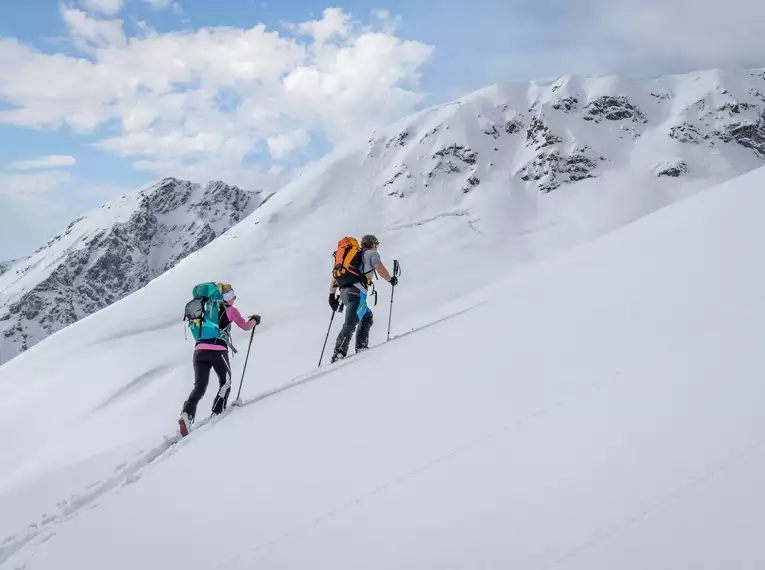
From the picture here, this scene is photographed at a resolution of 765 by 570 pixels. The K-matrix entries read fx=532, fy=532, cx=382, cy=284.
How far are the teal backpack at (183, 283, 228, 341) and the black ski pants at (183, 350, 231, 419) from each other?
0.77 feet

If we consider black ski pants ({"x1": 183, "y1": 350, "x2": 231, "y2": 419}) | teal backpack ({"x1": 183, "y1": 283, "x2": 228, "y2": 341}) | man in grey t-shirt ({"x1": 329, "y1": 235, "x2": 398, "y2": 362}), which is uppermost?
man in grey t-shirt ({"x1": 329, "y1": 235, "x2": 398, "y2": 362})

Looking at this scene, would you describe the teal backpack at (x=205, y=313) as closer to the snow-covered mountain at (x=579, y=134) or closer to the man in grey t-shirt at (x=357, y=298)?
the man in grey t-shirt at (x=357, y=298)

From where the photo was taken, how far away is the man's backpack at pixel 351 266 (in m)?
9.20

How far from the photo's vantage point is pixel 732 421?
9.55 ft

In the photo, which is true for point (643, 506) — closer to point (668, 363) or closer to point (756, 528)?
point (756, 528)

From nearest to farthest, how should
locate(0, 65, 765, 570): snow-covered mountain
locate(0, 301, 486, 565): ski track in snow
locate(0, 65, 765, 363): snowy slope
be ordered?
locate(0, 65, 765, 570): snow-covered mountain, locate(0, 301, 486, 565): ski track in snow, locate(0, 65, 765, 363): snowy slope

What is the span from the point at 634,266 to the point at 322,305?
33867mm

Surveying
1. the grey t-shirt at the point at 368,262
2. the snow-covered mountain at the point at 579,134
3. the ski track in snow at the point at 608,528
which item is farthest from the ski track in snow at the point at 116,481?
the snow-covered mountain at the point at 579,134

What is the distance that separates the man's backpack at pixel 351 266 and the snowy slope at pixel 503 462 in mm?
2801

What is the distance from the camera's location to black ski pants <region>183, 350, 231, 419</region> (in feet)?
22.9

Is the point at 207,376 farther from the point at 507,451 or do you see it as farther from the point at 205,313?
the point at 507,451

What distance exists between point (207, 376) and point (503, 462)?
197 inches

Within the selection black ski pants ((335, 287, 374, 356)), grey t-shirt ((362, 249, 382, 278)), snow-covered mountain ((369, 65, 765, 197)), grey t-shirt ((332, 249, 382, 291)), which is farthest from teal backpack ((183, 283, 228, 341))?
snow-covered mountain ((369, 65, 765, 197))

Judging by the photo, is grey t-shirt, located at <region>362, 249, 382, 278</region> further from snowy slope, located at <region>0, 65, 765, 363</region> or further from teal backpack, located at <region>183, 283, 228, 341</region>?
snowy slope, located at <region>0, 65, 765, 363</region>
